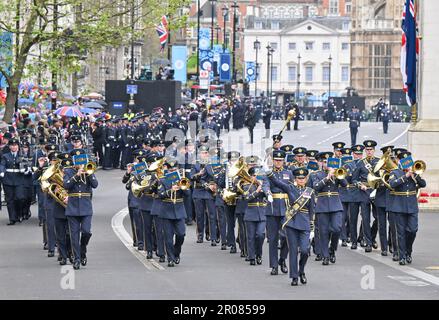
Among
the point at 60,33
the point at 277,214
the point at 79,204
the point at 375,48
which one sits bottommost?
the point at 277,214

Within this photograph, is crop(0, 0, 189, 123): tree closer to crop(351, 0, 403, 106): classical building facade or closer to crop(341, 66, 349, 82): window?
crop(351, 0, 403, 106): classical building facade

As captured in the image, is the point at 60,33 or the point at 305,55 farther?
the point at 305,55

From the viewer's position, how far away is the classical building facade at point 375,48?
156 metres

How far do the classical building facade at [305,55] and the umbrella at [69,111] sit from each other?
427 ft

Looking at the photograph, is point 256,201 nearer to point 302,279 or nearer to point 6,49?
point 302,279

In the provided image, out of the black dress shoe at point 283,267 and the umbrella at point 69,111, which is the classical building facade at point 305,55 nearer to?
the umbrella at point 69,111

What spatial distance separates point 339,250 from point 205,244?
104 inches

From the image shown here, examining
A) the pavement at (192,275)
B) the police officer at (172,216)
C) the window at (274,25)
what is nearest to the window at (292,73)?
the window at (274,25)

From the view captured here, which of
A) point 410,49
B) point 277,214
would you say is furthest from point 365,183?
point 410,49

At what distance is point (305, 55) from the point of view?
593ft

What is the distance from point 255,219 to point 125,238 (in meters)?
4.85

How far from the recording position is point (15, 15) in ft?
135

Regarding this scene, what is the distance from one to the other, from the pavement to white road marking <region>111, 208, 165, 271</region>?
0.02 meters
